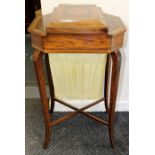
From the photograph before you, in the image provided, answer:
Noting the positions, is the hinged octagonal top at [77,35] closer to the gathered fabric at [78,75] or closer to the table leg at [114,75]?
the table leg at [114,75]

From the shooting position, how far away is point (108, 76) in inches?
57.3

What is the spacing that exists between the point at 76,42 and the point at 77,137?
2.12 feet

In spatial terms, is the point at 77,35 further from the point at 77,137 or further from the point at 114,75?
the point at 77,137

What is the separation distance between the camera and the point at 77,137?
4.64 ft

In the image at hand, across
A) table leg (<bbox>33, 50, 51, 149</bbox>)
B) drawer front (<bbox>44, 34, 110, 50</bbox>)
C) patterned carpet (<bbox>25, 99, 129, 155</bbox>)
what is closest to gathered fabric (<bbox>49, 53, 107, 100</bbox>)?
patterned carpet (<bbox>25, 99, 129, 155</bbox>)

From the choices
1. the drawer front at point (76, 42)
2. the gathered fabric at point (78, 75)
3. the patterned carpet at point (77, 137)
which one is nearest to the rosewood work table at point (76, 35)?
the drawer front at point (76, 42)

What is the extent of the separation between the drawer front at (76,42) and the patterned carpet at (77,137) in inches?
23.9

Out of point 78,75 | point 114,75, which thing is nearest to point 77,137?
point 78,75

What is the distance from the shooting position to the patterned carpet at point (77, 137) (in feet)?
4.33

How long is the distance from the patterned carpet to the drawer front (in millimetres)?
606
